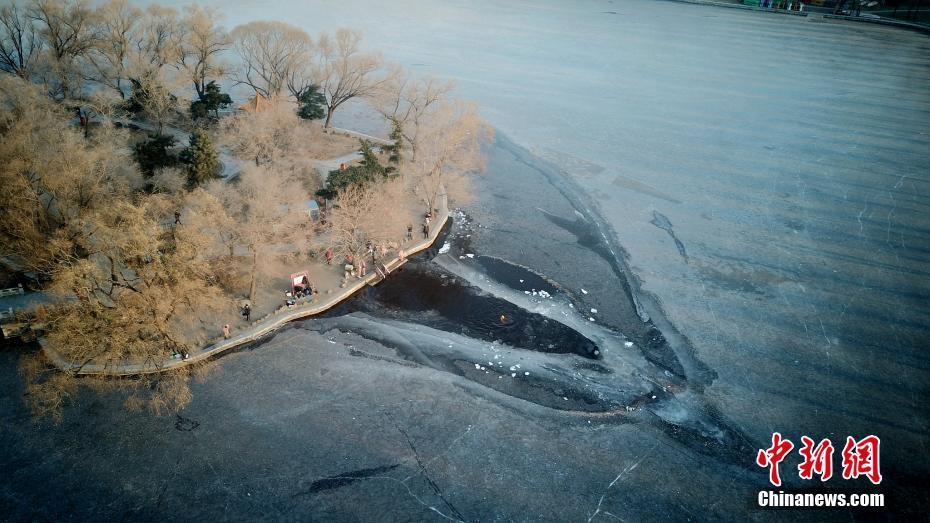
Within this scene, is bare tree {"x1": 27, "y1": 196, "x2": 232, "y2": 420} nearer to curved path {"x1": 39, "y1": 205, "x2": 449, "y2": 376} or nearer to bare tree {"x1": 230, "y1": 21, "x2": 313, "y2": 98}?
curved path {"x1": 39, "y1": 205, "x2": 449, "y2": 376}

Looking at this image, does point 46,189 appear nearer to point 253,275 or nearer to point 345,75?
point 253,275

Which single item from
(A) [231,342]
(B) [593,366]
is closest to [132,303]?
(A) [231,342]

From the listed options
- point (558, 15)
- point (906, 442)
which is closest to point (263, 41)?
point (906, 442)

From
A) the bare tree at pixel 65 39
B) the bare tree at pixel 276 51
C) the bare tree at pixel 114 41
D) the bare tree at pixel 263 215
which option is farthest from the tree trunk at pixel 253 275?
the bare tree at pixel 65 39

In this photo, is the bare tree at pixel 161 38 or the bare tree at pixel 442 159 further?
the bare tree at pixel 161 38

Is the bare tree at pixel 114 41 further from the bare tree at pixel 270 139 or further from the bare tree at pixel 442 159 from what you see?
the bare tree at pixel 442 159
